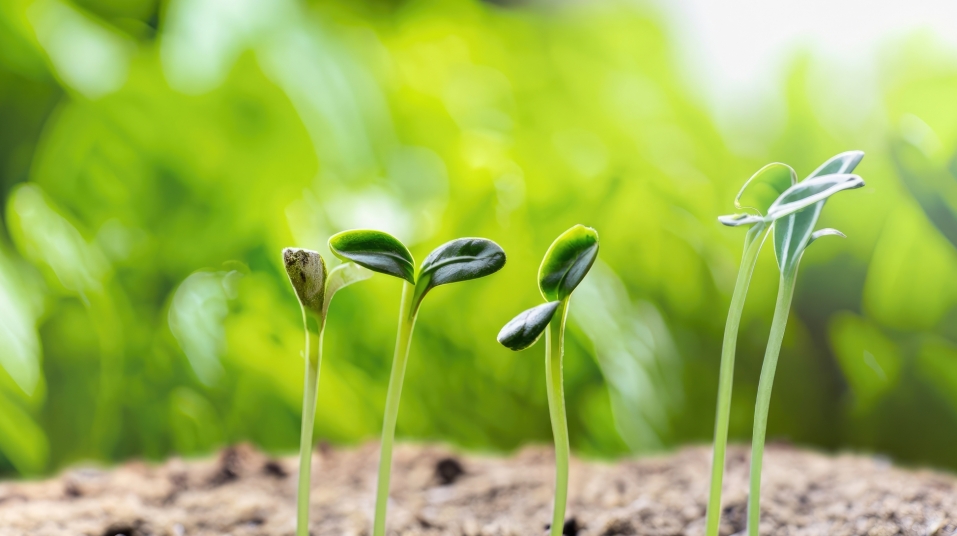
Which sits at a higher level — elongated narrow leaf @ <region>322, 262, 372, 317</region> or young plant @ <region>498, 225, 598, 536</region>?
elongated narrow leaf @ <region>322, 262, 372, 317</region>

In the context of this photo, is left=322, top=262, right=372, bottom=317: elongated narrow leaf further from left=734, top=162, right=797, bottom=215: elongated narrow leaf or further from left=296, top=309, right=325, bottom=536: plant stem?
left=734, top=162, right=797, bottom=215: elongated narrow leaf

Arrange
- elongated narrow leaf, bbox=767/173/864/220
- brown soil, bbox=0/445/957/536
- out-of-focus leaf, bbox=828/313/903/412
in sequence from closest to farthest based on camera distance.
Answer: elongated narrow leaf, bbox=767/173/864/220 < brown soil, bbox=0/445/957/536 < out-of-focus leaf, bbox=828/313/903/412

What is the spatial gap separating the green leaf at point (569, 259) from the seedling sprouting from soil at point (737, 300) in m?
0.11

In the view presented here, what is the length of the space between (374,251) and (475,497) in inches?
15.3

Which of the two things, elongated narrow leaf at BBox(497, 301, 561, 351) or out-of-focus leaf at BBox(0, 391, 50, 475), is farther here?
out-of-focus leaf at BBox(0, 391, 50, 475)

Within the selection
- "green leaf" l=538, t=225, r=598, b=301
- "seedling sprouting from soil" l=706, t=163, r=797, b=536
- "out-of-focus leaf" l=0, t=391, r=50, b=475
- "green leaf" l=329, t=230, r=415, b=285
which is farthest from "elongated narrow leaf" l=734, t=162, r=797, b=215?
"out-of-focus leaf" l=0, t=391, r=50, b=475

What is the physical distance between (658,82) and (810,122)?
0.25m

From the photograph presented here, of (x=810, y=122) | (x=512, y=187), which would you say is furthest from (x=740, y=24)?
(x=512, y=187)

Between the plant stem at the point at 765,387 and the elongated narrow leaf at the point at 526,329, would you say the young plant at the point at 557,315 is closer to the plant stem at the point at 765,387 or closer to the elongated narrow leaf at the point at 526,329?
the elongated narrow leaf at the point at 526,329

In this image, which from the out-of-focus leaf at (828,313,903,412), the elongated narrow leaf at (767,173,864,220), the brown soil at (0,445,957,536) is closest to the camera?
the elongated narrow leaf at (767,173,864,220)

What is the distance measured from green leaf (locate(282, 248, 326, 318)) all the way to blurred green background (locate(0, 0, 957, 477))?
0.53 metres

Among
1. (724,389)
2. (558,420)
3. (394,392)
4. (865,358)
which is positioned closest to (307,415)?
(394,392)

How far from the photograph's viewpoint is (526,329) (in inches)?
14.4

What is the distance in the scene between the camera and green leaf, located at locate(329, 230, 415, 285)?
1.28ft
